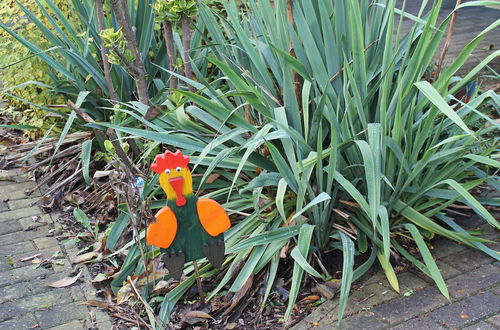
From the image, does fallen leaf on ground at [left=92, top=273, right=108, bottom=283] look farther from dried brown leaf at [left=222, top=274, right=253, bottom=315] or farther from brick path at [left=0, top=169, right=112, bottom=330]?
dried brown leaf at [left=222, top=274, right=253, bottom=315]

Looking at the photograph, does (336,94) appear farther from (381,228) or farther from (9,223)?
(9,223)

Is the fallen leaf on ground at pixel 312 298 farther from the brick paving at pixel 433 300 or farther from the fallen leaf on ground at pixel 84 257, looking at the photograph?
the fallen leaf on ground at pixel 84 257

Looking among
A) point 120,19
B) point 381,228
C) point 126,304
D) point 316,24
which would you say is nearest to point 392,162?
point 381,228

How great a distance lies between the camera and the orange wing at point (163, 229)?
8.24 feet

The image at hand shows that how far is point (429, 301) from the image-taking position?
262 centimetres

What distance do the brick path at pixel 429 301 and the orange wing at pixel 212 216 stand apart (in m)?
0.52

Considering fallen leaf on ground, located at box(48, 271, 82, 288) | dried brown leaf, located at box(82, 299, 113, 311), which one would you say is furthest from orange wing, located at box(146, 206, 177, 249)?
fallen leaf on ground, located at box(48, 271, 82, 288)

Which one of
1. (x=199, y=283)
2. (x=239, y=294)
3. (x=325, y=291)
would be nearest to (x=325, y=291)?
(x=325, y=291)

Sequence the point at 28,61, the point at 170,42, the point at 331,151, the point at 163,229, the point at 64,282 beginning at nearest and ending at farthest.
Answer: the point at 163,229 → the point at 331,151 → the point at 64,282 → the point at 170,42 → the point at 28,61

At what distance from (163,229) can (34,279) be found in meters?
1.05

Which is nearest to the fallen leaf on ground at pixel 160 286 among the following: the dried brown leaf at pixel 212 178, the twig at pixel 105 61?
the dried brown leaf at pixel 212 178

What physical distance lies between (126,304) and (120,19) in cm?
157

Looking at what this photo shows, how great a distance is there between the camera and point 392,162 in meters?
2.88

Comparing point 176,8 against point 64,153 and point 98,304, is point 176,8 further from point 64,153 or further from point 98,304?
point 98,304
